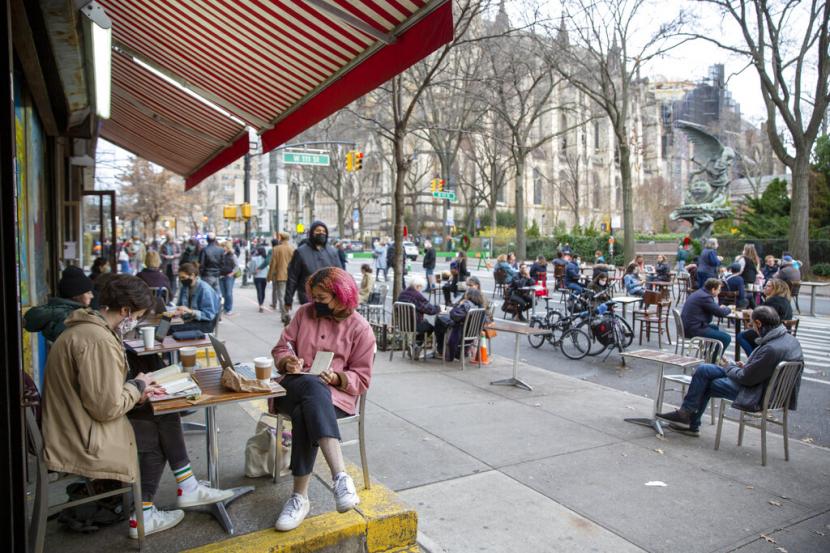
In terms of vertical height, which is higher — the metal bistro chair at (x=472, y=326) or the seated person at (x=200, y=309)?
the seated person at (x=200, y=309)

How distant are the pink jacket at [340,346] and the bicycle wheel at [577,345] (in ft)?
24.2

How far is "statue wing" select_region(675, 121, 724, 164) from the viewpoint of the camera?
35.2 m

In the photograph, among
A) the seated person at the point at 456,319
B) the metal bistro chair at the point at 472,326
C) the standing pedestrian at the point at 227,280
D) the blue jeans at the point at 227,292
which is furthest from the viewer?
the blue jeans at the point at 227,292

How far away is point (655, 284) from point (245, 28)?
14781 mm

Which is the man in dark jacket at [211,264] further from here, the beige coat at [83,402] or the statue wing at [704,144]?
the statue wing at [704,144]

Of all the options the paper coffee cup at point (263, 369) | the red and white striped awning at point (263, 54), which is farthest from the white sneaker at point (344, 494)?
the red and white striped awning at point (263, 54)

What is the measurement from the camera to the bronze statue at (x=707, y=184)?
3469cm

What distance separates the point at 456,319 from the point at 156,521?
644cm

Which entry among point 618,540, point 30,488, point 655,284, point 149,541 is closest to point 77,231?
point 30,488

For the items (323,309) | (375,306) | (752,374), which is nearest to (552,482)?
(752,374)

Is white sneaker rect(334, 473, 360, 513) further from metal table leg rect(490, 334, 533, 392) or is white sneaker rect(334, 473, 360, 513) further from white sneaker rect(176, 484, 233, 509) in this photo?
metal table leg rect(490, 334, 533, 392)

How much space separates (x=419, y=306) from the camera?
9.73 metres

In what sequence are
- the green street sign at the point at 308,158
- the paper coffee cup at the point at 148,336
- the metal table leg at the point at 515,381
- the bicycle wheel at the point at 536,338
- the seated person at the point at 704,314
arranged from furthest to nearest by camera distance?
the green street sign at the point at 308,158, the bicycle wheel at the point at 536,338, the seated person at the point at 704,314, the metal table leg at the point at 515,381, the paper coffee cup at the point at 148,336

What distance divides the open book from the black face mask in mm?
945
